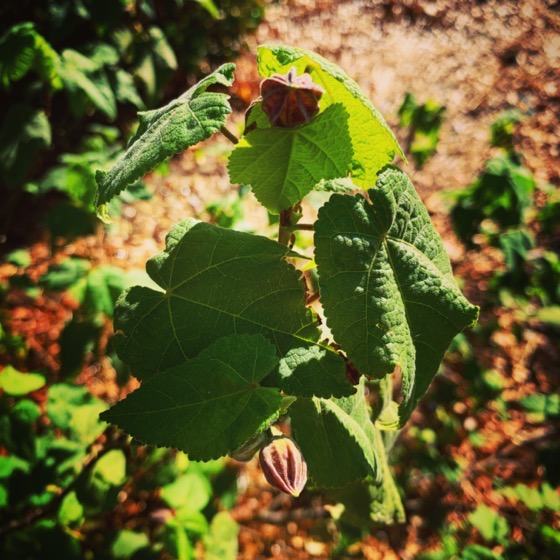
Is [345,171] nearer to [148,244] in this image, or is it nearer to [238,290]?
[238,290]

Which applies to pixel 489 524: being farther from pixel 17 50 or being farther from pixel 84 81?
pixel 17 50

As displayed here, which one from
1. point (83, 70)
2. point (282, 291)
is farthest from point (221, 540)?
point (83, 70)

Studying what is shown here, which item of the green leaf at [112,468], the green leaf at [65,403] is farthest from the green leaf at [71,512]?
the green leaf at [65,403]

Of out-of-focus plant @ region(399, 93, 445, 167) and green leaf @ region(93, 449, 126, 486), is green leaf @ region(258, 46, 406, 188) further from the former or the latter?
out-of-focus plant @ region(399, 93, 445, 167)

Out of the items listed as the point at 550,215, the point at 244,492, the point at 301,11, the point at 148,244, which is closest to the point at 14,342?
the point at 148,244

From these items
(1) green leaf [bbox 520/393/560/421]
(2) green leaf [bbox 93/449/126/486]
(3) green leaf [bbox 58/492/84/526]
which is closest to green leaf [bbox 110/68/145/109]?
(2) green leaf [bbox 93/449/126/486]

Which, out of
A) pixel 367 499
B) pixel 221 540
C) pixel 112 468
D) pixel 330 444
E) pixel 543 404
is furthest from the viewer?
pixel 543 404
